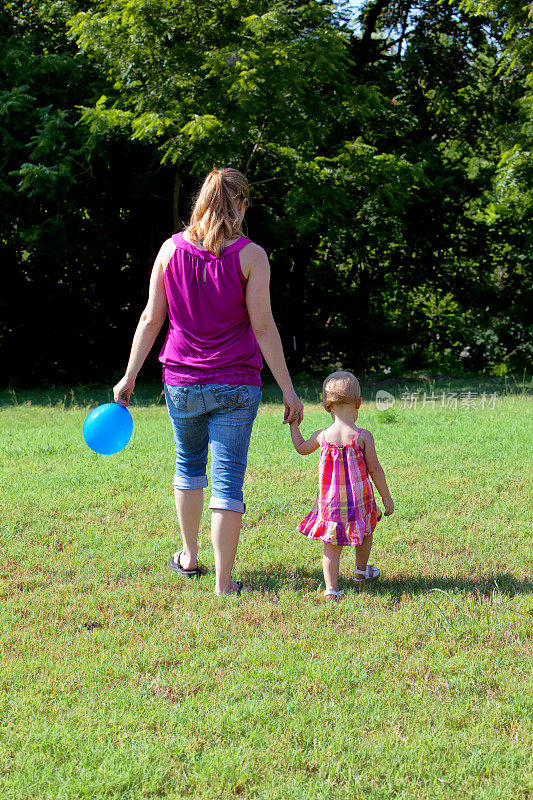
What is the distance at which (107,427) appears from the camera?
13.5 ft

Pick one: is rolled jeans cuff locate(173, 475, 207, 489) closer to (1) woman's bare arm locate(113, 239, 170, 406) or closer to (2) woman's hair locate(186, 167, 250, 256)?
(1) woman's bare arm locate(113, 239, 170, 406)

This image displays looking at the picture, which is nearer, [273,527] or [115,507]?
[273,527]

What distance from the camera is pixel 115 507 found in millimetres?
5531

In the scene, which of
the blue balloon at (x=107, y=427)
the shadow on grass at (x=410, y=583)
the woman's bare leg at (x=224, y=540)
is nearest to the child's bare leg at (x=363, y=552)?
the shadow on grass at (x=410, y=583)

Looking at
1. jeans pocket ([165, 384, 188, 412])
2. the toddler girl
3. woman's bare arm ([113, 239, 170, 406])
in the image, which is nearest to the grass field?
the toddler girl

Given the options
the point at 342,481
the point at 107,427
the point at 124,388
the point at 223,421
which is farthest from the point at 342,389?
the point at 107,427

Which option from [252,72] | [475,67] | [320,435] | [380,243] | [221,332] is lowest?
[320,435]

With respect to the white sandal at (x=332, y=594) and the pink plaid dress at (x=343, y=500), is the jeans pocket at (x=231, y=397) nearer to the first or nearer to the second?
the pink plaid dress at (x=343, y=500)

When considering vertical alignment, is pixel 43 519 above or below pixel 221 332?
below

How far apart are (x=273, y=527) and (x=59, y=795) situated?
2.89 meters

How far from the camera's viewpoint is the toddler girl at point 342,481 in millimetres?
3852

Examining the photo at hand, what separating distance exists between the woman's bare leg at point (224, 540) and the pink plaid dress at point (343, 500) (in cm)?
39

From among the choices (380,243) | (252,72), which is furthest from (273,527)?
(380,243)

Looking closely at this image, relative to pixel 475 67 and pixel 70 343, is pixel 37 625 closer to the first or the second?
pixel 70 343
